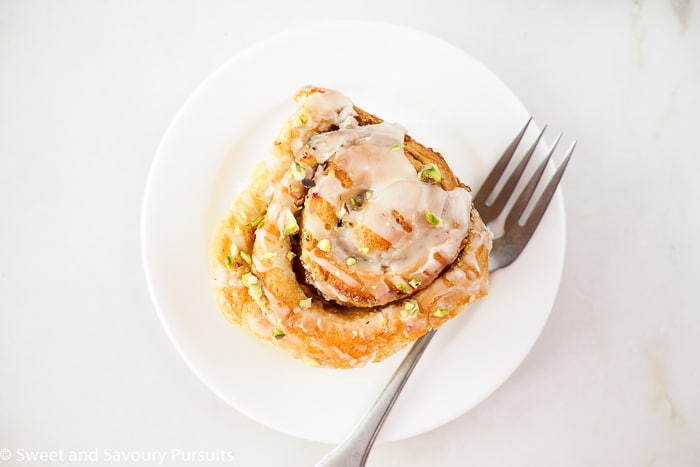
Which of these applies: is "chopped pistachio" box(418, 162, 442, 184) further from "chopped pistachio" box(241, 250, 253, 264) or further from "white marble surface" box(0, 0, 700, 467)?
"white marble surface" box(0, 0, 700, 467)

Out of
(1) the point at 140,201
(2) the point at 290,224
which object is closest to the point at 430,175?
(2) the point at 290,224

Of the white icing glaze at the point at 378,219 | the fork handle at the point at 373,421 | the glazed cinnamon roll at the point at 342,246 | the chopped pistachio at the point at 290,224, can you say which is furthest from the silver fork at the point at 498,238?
the chopped pistachio at the point at 290,224

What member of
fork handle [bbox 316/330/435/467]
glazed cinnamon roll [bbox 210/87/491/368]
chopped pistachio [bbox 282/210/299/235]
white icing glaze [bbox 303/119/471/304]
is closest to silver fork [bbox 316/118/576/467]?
fork handle [bbox 316/330/435/467]

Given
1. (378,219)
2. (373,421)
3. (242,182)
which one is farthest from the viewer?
(242,182)

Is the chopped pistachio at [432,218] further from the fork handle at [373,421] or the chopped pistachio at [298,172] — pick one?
the fork handle at [373,421]

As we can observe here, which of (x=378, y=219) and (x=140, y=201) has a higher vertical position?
(x=140, y=201)

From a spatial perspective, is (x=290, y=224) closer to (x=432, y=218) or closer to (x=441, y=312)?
(x=432, y=218)

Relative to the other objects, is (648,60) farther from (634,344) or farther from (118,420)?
(118,420)
